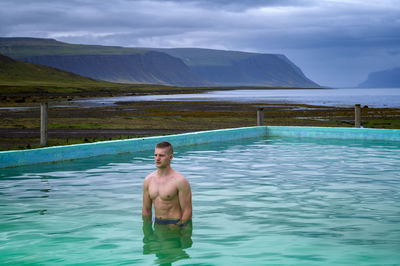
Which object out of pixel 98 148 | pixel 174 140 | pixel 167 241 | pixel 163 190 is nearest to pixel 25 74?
pixel 174 140

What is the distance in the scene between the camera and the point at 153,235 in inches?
270

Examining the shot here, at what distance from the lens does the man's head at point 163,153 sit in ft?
19.9

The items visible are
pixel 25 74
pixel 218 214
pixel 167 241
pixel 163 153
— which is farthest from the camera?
pixel 25 74

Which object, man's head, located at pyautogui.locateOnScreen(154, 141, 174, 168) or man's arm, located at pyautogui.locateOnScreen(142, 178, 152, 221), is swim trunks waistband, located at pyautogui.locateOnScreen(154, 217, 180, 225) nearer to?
man's arm, located at pyautogui.locateOnScreen(142, 178, 152, 221)

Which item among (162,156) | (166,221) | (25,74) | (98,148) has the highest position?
(25,74)

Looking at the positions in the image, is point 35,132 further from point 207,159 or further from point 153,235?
point 153,235

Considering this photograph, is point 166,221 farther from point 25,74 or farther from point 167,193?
point 25,74

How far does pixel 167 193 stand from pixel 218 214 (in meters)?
2.07

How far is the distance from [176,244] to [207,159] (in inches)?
321

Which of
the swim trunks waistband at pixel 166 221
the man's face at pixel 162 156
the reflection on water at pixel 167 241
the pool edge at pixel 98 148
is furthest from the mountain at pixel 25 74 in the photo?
the man's face at pixel 162 156

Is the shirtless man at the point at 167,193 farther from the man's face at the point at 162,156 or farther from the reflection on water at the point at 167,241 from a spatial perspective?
the reflection on water at the point at 167,241

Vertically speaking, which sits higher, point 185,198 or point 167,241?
point 185,198

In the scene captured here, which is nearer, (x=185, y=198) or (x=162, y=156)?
(x=162, y=156)

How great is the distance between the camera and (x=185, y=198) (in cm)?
635
